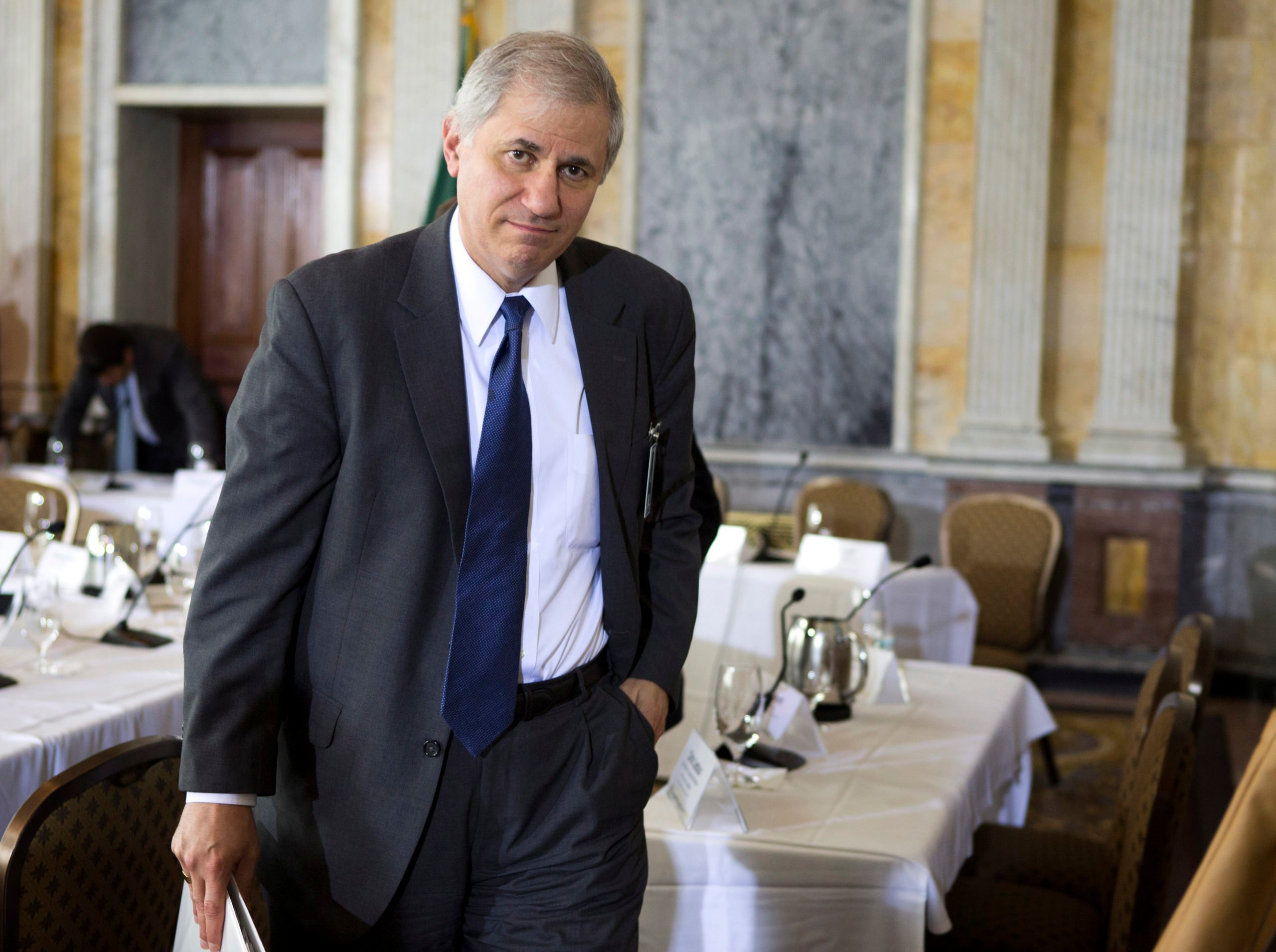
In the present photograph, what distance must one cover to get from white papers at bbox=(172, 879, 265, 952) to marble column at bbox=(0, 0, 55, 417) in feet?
22.4

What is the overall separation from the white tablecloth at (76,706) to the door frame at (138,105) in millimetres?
4593

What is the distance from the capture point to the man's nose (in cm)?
133

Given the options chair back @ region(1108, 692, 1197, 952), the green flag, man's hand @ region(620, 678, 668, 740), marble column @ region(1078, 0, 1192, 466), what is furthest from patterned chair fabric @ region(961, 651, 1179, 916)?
the green flag

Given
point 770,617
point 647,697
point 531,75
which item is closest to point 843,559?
point 770,617

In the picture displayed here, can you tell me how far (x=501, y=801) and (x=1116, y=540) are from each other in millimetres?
5301

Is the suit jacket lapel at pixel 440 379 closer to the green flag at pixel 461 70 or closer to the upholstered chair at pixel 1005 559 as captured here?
the upholstered chair at pixel 1005 559

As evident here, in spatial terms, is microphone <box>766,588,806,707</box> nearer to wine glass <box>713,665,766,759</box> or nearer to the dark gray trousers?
wine glass <box>713,665,766,759</box>

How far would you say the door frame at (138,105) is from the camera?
23.0 ft

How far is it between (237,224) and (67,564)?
4.91 metres

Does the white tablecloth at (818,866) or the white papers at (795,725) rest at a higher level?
the white papers at (795,725)

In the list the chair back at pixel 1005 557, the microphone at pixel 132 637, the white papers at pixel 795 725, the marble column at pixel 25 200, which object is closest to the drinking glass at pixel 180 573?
the microphone at pixel 132 637

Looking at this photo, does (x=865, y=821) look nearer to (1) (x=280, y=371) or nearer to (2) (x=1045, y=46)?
(1) (x=280, y=371)

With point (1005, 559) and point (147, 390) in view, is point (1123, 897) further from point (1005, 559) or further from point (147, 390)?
point (147, 390)

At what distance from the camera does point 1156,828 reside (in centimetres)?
196
